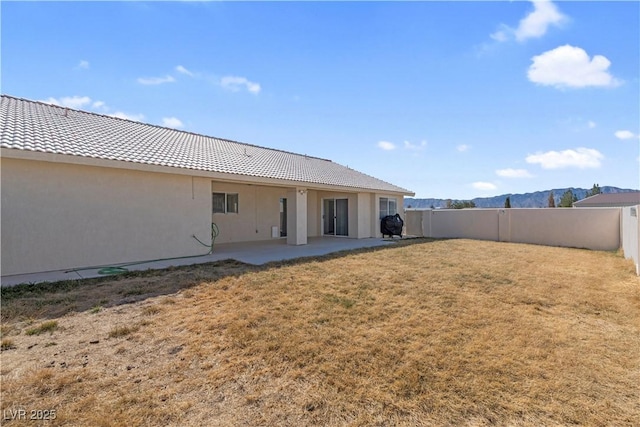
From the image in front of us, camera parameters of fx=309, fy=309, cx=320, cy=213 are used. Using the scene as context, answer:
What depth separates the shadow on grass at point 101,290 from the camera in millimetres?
4980

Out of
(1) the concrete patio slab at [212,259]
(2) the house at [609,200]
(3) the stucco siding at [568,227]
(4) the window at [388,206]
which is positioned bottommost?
(1) the concrete patio slab at [212,259]

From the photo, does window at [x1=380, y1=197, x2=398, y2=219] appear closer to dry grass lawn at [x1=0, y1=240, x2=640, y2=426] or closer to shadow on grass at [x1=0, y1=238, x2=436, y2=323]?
shadow on grass at [x1=0, y1=238, x2=436, y2=323]

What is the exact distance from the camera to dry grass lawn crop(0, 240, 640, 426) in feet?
8.80

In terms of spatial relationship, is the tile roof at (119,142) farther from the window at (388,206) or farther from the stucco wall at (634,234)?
the stucco wall at (634,234)

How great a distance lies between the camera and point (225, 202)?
14000 mm

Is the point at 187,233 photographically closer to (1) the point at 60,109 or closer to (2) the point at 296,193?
(2) the point at 296,193

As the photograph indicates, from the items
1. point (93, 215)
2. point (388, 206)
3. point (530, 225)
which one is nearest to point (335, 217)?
point (388, 206)

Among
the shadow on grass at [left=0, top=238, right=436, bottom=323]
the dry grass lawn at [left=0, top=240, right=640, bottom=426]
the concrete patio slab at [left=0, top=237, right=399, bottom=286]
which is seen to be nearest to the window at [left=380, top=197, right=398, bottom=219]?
the concrete patio slab at [left=0, top=237, right=399, bottom=286]

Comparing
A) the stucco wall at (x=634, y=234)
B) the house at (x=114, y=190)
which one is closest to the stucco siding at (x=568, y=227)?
the stucco wall at (x=634, y=234)

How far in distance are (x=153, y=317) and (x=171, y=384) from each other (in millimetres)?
2053

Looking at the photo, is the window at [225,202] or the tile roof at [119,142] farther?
the window at [225,202]

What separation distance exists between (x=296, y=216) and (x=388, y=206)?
24.8 feet

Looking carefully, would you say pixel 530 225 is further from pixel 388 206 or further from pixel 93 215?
pixel 93 215

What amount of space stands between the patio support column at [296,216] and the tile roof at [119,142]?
0.69 meters
